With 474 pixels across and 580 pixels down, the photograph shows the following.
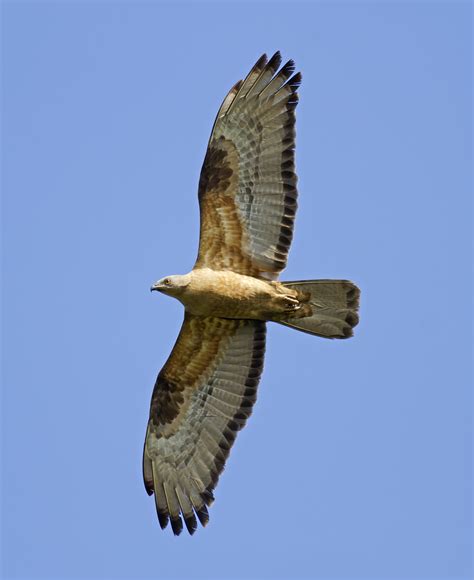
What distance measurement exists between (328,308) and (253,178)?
1836mm

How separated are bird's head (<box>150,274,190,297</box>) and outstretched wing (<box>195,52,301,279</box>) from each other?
39 centimetres

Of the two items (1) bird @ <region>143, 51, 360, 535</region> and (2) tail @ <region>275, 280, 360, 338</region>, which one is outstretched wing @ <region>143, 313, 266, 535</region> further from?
(2) tail @ <region>275, 280, 360, 338</region>

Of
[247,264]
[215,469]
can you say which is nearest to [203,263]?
[247,264]

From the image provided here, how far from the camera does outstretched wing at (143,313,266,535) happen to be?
51.6ft

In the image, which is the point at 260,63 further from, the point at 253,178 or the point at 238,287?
the point at 238,287

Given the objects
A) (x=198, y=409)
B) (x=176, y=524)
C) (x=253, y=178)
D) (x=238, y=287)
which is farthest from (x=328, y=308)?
(x=176, y=524)

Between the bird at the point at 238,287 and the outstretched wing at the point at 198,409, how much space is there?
0.01 metres

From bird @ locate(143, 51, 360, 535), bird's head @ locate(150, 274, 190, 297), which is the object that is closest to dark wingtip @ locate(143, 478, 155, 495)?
bird @ locate(143, 51, 360, 535)

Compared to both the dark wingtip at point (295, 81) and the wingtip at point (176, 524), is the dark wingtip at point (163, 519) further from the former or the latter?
the dark wingtip at point (295, 81)

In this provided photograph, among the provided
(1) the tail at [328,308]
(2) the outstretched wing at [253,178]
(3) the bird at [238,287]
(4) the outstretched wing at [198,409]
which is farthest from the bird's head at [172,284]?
(1) the tail at [328,308]

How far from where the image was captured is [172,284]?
1513 centimetres

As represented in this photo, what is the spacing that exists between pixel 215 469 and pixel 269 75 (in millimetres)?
4947

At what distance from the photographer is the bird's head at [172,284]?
595 inches

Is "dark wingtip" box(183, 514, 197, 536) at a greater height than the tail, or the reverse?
the tail
